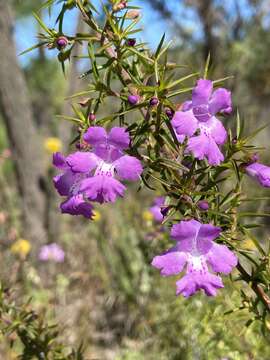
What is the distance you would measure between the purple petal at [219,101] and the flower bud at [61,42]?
0.37m

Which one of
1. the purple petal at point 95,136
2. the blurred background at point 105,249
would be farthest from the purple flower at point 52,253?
the purple petal at point 95,136

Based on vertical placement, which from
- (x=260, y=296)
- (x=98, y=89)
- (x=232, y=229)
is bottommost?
(x=260, y=296)

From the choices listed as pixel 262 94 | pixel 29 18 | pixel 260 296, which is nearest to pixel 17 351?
pixel 260 296

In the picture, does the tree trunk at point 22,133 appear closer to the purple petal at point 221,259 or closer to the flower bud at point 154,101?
the flower bud at point 154,101

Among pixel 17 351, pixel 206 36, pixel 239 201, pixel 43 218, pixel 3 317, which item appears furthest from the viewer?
pixel 206 36

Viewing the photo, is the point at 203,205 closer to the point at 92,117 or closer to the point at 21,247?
the point at 92,117

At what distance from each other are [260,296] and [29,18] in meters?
13.3

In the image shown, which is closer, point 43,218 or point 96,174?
point 96,174

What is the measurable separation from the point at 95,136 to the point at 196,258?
354 millimetres

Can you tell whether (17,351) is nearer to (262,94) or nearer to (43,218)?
(43,218)

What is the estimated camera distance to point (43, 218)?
4.84m

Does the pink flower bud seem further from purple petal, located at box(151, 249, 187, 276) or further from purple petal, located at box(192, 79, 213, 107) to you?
purple petal, located at box(151, 249, 187, 276)

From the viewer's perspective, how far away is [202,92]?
1259mm

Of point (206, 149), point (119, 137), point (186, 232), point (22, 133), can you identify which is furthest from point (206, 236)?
point (22, 133)
